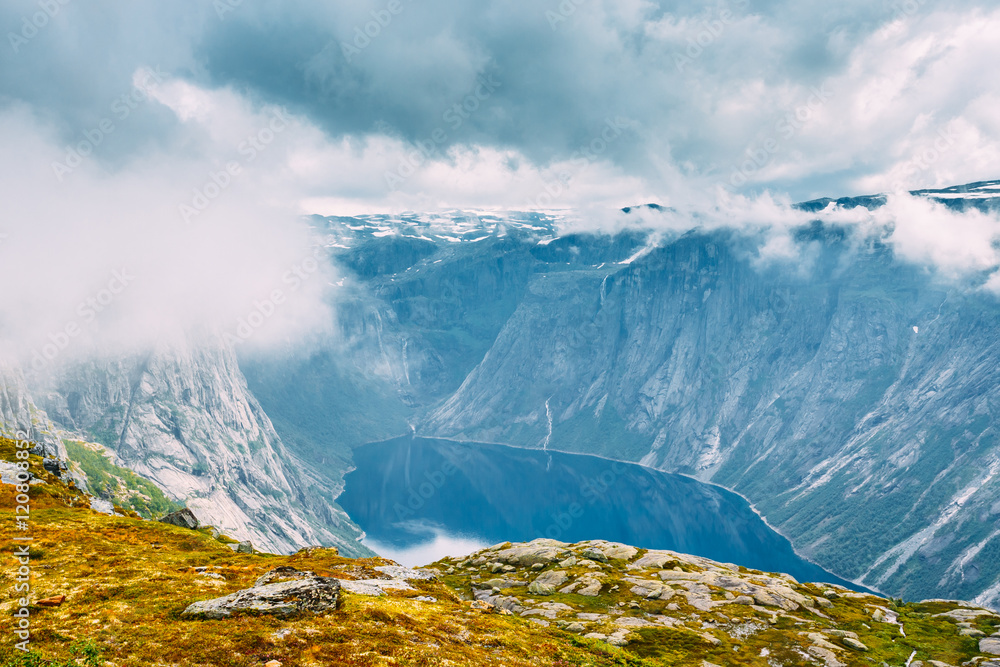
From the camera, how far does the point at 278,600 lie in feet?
108

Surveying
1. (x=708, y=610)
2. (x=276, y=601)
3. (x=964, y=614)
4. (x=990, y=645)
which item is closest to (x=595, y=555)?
(x=708, y=610)

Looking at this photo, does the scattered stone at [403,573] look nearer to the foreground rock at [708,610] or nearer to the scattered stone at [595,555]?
the foreground rock at [708,610]

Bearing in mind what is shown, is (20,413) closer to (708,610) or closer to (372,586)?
(372,586)

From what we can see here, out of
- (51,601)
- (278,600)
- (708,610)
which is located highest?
(51,601)

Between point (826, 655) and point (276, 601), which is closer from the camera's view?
point (276, 601)

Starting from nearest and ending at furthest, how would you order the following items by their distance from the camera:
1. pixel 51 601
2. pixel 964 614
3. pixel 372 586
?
pixel 51 601 → pixel 372 586 → pixel 964 614

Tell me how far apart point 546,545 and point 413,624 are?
47086mm

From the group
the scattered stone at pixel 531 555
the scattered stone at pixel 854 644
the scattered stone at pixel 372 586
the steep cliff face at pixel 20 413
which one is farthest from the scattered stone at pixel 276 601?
the steep cliff face at pixel 20 413

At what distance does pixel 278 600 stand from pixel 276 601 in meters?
0.17

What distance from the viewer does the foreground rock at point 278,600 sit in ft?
103

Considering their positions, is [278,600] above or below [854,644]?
above

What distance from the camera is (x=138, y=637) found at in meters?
27.8

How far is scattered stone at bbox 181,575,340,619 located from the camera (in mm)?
31234

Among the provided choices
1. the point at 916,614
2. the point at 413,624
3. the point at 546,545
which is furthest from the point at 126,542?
the point at 916,614
